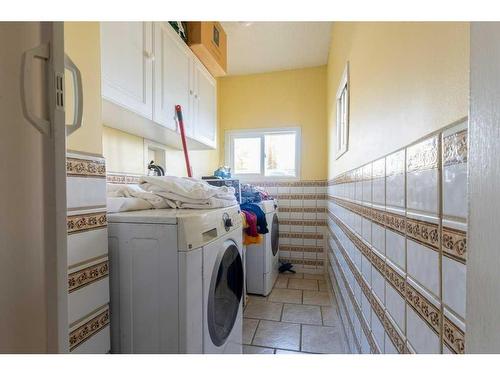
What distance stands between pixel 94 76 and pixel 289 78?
2.72 metres

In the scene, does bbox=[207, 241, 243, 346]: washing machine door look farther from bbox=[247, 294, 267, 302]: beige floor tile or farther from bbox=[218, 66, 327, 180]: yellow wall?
bbox=[218, 66, 327, 180]: yellow wall

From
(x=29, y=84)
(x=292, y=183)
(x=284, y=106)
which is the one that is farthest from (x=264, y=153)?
(x=29, y=84)

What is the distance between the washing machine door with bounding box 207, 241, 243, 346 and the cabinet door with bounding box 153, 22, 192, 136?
0.91 m

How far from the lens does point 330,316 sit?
2018 millimetres

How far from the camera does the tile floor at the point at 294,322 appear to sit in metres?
1.65

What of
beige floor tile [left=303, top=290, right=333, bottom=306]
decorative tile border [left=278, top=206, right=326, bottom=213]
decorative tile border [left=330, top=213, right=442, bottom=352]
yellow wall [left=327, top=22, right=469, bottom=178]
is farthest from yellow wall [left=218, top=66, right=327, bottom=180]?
decorative tile border [left=330, top=213, right=442, bottom=352]

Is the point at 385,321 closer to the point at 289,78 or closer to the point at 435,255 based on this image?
the point at 435,255

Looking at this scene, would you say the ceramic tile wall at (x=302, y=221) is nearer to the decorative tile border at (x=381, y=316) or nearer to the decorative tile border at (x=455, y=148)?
the decorative tile border at (x=381, y=316)

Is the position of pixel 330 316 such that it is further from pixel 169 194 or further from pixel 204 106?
pixel 204 106

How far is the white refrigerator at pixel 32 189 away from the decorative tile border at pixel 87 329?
0.52 meters

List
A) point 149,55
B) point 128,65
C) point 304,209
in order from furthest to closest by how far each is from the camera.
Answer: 1. point 304,209
2. point 149,55
3. point 128,65

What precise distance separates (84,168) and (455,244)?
1004mm

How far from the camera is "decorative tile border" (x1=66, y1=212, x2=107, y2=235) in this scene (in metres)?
0.79
